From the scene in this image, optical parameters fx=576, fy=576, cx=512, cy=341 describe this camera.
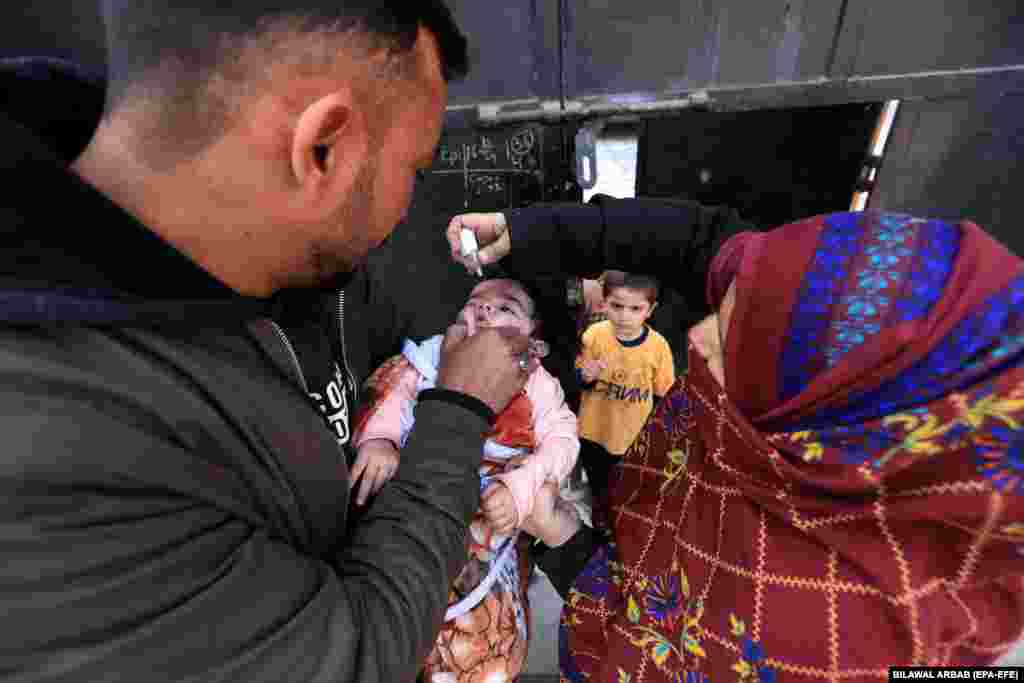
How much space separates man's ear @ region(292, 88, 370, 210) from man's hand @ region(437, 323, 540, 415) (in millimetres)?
502

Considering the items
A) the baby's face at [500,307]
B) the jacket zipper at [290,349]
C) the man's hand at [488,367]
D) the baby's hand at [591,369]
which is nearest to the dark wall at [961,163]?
the baby's hand at [591,369]

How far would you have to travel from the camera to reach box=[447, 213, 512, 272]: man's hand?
1588 mm

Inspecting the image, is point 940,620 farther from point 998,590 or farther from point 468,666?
point 468,666

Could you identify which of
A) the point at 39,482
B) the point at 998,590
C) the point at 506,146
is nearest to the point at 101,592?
the point at 39,482

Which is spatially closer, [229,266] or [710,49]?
[229,266]

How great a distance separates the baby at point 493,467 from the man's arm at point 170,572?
496 mm

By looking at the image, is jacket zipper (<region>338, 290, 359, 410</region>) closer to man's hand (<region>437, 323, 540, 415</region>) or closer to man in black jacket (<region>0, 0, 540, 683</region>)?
man's hand (<region>437, 323, 540, 415</region>)

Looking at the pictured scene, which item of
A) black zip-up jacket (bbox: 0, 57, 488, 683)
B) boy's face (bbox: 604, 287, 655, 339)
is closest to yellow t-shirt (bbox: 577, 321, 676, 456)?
boy's face (bbox: 604, 287, 655, 339)

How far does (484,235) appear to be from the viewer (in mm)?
1648

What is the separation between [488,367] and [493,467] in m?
0.55

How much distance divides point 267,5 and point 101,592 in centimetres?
74

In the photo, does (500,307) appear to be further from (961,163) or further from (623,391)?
(961,163)

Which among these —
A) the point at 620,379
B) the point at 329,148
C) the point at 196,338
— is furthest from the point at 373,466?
the point at 620,379

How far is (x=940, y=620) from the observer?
0.86 m
